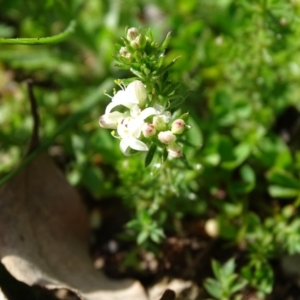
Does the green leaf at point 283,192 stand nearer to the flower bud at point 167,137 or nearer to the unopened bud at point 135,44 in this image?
the flower bud at point 167,137

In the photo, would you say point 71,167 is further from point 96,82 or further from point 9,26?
point 9,26

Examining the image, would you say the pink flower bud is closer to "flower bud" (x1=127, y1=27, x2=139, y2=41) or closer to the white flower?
the white flower

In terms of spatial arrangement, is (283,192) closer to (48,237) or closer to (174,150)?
(174,150)

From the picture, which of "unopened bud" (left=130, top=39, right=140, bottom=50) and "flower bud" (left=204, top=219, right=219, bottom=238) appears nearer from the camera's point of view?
"unopened bud" (left=130, top=39, right=140, bottom=50)

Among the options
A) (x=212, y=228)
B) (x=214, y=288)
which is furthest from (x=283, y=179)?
(x=214, y=288)

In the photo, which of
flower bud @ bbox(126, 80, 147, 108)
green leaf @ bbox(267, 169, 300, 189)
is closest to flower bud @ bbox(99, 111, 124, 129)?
flower bud @ bbox(126, 80, 147, 108)

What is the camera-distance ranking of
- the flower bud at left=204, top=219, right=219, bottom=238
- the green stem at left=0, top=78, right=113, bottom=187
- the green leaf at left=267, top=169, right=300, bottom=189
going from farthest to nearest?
the flower bud at left=204, top=219, right=219, bottom=238 → the green leaf at left=267, top=169, right=300, bottom=189 → the green stem at left=0, top=78, right=113, bottom=187

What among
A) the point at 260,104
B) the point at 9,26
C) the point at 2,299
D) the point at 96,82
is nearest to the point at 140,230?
the point at 2,299
